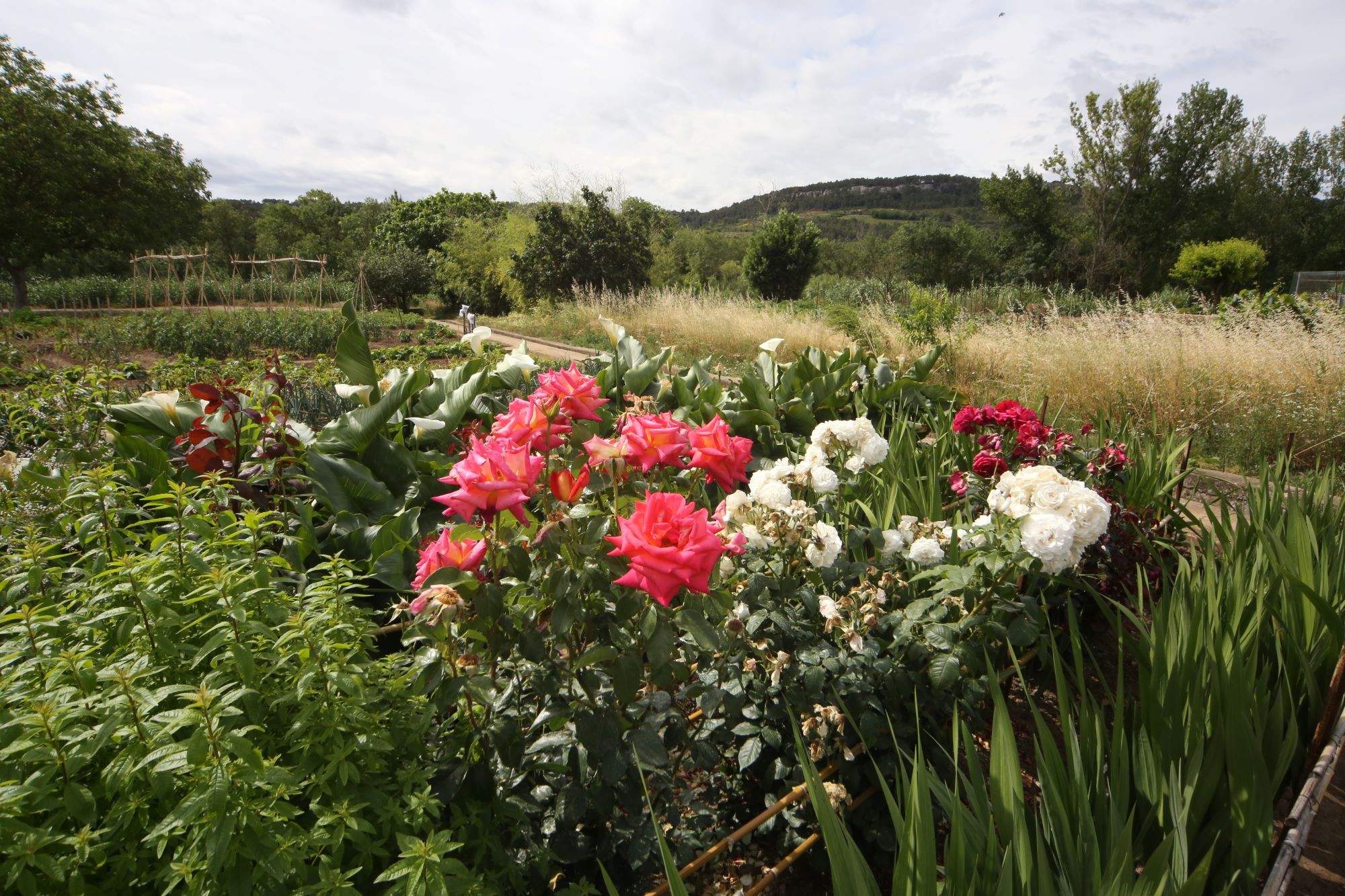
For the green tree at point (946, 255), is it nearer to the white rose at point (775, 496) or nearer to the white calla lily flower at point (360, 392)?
the white calla lily flower at point (360, 392)

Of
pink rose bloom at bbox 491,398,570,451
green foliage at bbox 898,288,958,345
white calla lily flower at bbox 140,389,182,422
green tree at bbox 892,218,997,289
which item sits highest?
green tree at bbox 892,218,997,289

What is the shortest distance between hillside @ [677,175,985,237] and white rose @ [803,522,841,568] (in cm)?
5780

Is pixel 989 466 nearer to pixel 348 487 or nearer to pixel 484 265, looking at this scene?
pixel 348 487

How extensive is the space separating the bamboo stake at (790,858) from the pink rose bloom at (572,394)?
89cm

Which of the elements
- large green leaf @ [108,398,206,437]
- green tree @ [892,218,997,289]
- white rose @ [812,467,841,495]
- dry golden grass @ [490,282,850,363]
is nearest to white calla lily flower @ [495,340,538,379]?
large green leaf @ [108,398,206,437]

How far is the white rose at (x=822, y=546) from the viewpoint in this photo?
1479 mm

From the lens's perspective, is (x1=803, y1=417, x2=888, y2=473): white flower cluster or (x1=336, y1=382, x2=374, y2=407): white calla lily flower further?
(x1=336, y1=382, x2=374, y2=407): white calla lily flower

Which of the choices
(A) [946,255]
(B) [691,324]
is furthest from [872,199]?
(B) [691,324]

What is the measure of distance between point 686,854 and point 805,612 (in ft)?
1.91

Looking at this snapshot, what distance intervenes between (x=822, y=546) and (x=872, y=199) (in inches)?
2966

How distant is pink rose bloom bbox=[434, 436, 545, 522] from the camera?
1.01 meters

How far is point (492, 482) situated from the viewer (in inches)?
39.9

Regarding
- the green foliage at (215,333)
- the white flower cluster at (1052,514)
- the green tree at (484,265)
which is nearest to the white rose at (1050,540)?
the white flower cluster at (1052,514)

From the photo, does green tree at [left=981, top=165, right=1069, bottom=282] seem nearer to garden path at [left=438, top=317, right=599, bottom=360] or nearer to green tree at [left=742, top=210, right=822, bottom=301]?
green tree at [left=742, top=210, right=822, bottom=301]
